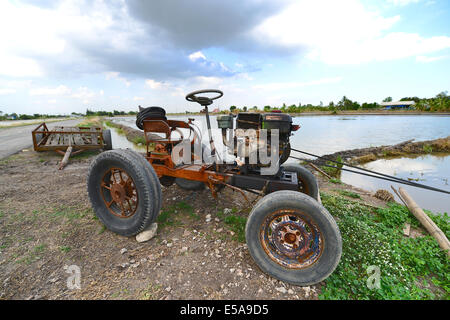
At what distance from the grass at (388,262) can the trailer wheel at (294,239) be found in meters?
0.28

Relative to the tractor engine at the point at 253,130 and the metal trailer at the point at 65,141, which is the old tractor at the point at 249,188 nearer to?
the tractor engine at the point at 253,130

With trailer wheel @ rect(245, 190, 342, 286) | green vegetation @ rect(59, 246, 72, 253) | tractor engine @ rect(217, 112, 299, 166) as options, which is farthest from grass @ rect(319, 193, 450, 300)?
green vegetation @ rect(59, 246, 72, 253)

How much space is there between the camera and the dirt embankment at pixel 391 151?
9711 millimetres

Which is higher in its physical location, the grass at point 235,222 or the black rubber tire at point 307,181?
the black rubber tire at point 307,181

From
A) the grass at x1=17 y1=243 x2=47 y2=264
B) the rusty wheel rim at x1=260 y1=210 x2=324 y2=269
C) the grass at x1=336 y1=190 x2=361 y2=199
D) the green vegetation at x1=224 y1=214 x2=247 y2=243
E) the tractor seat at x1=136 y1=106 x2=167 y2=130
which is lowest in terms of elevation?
the grass at x1=336 y1=190 x2=361 y2=199

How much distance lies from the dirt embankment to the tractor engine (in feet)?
26.8

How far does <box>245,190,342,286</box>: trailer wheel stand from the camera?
1921 millimetres

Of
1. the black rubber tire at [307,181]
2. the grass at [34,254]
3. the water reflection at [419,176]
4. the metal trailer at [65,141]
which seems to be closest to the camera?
the grass at [34,254]

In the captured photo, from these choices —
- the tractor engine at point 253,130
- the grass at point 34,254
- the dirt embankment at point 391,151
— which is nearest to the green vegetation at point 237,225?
the tractor engine at point 253,130

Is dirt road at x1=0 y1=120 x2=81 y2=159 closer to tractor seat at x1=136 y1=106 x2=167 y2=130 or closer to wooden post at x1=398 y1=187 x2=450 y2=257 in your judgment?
tractor seat at x1=136 y1=106 x2=167 y2=130

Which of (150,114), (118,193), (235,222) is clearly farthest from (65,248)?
(235,222)

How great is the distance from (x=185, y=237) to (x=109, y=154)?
1.52 metres

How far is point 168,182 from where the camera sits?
3.65m

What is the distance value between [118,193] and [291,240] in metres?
2.32
